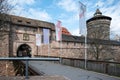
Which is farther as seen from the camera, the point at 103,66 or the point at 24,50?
the point at 24,50

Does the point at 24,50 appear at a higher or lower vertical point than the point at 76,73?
higher

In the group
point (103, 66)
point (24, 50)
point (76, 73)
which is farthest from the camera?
point (24, 50)

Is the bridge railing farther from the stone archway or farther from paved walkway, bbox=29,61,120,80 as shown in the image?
the stone archway

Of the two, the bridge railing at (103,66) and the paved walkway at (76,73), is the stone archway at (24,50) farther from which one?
the paved walkway at (76,73)

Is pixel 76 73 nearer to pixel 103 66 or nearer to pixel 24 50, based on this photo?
pixel 103 66

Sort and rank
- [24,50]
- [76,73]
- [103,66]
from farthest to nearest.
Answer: [24,50]
[103,66]
[76,73]

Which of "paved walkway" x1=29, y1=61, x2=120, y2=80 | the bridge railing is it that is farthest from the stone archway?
"paved walkway" x1=29, y1=61, x2=120, y2=80

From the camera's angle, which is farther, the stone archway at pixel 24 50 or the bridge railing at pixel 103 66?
the stone archway at pixel 24 50

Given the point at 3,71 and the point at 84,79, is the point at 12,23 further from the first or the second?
the point at 84,79

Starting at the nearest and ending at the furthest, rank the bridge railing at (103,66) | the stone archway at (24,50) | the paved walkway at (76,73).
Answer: the paved walkway at (76,73), the bridge railing at (103,66), the stone archway at (24,50)

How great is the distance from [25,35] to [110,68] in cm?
3175

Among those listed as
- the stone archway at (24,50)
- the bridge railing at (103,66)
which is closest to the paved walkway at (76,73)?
the bridge railing at (103,66)

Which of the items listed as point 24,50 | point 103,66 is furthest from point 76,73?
point 24,50

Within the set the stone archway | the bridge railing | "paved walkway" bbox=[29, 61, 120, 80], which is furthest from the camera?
the stone archway
